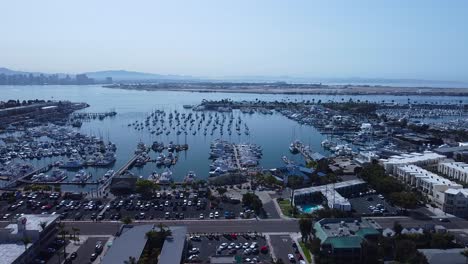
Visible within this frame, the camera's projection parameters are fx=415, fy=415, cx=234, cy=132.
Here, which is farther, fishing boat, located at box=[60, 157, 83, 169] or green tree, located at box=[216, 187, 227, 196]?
fishing boat, located at box=[60, 157, 83, 169]

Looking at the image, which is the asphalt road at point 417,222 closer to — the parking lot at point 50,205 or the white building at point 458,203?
the white building at point 458,203

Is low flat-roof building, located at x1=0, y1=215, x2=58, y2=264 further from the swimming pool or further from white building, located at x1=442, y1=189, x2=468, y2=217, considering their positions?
white building, located at x1=442, y1=189, x2=468, y2=217

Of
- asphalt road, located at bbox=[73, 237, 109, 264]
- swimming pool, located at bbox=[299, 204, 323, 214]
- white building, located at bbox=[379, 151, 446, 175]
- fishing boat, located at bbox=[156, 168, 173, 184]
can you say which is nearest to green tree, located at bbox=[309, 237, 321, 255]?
swimming pool, located at bbox=[299, 204, 323, 214]

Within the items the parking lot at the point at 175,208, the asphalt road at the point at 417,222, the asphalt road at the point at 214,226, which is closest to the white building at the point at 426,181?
the asphalt road at the point at 417,222

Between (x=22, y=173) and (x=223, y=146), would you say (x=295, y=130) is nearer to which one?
(x=223, y=146)

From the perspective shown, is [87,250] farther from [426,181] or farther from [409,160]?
[409,160]

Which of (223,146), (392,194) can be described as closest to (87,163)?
(223,146)

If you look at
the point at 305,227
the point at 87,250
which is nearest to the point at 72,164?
the point at 87,250
